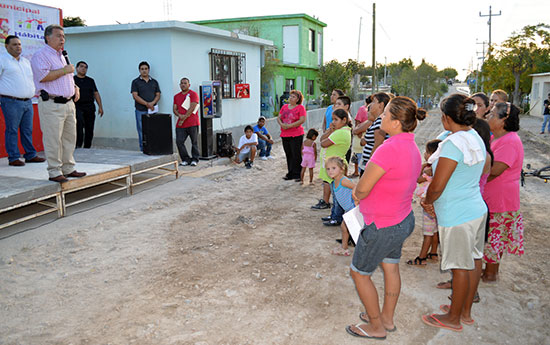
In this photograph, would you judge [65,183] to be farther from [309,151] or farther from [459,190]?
[459,190]

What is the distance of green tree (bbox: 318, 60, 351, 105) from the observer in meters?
26.2

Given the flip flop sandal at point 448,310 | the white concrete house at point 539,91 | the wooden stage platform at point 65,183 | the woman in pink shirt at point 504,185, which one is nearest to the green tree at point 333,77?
the white concrete house at point 539,91

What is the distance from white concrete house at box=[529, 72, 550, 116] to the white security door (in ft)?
46.6

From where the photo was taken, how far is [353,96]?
29.9 m

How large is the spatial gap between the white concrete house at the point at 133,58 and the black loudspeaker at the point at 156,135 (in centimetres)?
191

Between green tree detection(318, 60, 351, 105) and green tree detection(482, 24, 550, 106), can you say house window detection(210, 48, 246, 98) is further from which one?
green tree detection(482, 24, 550, 106)

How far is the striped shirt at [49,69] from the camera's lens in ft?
16.8

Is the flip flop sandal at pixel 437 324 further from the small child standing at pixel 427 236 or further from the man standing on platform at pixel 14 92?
the man standing on platform at pixel 14 92

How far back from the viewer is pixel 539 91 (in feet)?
84.3

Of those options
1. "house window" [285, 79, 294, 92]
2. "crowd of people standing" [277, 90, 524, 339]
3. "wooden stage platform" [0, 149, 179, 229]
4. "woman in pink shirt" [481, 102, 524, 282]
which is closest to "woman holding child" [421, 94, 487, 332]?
"crowd of people standing" [277, 90, 524, 339]

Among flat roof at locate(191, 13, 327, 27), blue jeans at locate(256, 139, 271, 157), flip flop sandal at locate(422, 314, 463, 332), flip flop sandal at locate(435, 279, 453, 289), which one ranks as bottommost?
flip flop sandal at locate(422, 314, 463, 332)

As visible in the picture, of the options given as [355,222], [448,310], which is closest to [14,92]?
[355,222]

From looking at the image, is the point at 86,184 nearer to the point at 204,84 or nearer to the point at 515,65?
the point at 204,84

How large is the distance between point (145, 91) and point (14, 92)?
9.79 feet
